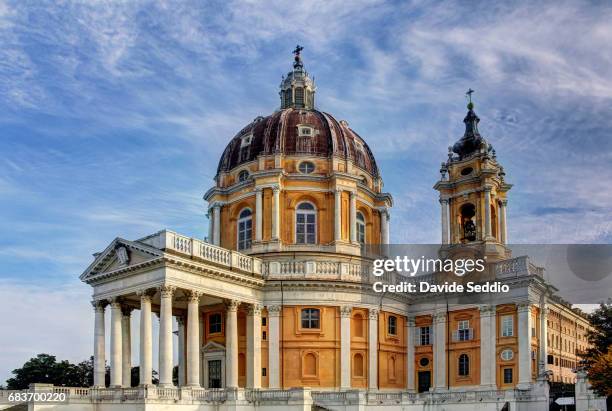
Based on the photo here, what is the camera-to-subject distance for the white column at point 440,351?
45.0 metres

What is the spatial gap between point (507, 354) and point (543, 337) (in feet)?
8.66

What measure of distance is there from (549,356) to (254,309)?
60.8 ft

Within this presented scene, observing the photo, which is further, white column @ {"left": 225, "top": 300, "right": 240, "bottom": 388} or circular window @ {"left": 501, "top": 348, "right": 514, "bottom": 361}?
circular window @ {"left": 501, "top": 348, "right": 514, "bottom": 361}

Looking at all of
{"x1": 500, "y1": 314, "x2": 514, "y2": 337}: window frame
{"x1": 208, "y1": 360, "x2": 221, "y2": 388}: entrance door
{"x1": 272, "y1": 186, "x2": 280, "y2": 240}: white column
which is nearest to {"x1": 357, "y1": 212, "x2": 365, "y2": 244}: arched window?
{"x1": 272, "y1": 186, "x2": 280, "y2": 240}: white column

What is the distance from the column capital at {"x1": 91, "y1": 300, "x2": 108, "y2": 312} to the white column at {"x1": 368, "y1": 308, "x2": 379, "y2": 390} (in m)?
15.4

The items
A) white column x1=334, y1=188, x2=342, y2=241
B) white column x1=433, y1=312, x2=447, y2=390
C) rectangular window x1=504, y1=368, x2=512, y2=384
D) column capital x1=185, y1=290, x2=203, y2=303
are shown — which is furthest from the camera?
white column x1=334, y1=188, x2=342, y2=241

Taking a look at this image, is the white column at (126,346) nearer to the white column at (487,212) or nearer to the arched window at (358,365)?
the arched window at (358,365)

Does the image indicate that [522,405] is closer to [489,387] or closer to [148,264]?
[489,387]

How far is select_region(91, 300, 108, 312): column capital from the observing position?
39631mm

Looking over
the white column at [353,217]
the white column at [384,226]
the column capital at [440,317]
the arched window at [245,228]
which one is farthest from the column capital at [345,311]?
the white column at [384,226]

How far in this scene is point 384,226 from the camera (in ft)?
169

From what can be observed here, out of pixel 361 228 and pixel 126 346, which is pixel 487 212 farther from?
pixel 126 346

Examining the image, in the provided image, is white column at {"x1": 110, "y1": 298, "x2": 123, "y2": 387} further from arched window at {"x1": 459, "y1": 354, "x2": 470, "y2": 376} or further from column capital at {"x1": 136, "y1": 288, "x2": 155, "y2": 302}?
arched window at {"x1": 459, "y1": 354, "x2": 470, "y2": 376}

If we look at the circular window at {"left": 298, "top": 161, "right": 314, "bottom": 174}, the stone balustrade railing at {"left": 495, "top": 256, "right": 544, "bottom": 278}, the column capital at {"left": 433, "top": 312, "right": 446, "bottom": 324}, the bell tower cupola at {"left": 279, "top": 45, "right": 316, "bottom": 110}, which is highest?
the bell tower cupola at {"left": 279, "top": 45, "right": 316, "bottom": 110}
